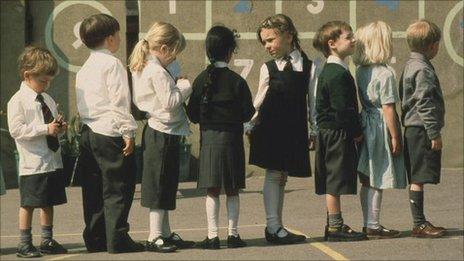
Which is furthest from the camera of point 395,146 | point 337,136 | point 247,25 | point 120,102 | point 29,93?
point 247,25

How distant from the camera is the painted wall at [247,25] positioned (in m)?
17.4

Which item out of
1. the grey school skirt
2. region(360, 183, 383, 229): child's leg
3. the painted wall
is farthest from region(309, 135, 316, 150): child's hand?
the painted wall

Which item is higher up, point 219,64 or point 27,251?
point 219,64

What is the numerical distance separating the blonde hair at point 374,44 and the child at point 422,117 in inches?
11.3

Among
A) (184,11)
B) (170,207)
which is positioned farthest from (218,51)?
(184,11)

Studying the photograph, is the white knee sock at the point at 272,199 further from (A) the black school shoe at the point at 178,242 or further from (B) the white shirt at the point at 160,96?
(B) the white shirt at the point at 160,96

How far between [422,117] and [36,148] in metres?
3.12

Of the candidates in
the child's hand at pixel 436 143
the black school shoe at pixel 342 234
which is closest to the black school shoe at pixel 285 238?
the black school shoe at pixel 342 234

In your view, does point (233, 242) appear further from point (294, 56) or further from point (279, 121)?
point (294, 56)

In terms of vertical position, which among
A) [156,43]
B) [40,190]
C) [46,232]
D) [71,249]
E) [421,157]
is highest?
[156,43]

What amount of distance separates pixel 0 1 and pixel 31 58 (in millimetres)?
7894

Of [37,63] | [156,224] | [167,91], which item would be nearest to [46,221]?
[156,224]

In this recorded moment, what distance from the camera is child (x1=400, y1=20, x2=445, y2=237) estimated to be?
1012cm

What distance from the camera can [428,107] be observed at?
10102 mm
